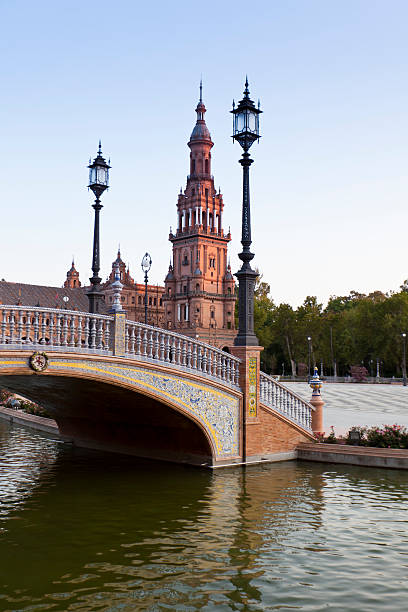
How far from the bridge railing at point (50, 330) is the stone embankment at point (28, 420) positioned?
1124 centimetres

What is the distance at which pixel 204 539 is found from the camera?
35.2ft

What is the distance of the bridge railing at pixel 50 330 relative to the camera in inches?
503

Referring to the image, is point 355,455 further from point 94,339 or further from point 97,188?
point 97,188


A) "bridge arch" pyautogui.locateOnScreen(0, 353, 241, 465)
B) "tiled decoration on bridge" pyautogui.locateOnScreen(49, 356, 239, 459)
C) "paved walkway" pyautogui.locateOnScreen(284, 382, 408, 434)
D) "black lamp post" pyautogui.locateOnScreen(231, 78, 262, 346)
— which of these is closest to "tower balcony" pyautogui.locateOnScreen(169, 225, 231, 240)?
"paved walkway" pyautogui.locateOnScreen(284, 382, 408, 434)

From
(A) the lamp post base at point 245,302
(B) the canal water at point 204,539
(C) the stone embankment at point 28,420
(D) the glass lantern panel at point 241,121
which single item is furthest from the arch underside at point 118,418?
(D) the glass lantern panel at point 241,121

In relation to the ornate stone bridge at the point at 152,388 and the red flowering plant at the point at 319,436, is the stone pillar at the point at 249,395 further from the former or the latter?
the red flowering plant at the point at 319,436

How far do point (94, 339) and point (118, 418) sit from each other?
5566 mm

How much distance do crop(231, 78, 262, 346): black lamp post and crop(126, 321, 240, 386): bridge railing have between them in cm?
81

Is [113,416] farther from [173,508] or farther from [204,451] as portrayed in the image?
[173,508]

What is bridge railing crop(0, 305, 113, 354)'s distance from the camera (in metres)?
12.8

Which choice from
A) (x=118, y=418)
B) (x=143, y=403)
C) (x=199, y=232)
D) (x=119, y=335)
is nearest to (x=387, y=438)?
(x=143, y=403)

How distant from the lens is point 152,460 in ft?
61.9

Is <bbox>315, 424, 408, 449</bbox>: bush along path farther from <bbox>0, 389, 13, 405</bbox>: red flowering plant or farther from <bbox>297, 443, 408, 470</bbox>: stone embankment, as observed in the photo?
<bbox>0, 389, 13, 405</bbox>: red flowering plant

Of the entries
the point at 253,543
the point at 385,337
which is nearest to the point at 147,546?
the point at 253,543
